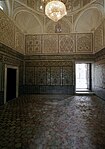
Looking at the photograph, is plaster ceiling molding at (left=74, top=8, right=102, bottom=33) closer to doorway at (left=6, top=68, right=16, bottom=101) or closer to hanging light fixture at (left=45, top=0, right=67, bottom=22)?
hanging light fixture at (left=45, top=0, right=67, bottom=22)

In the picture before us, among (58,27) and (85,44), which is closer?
(85,44)

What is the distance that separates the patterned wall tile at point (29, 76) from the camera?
30.8 feet

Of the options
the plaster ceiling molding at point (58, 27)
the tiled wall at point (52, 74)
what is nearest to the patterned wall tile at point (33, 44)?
the tiled wall at point (52, 74)

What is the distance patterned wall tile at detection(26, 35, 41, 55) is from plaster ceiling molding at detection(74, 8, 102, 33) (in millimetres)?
2799

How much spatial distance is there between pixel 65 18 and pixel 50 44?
2490 mm

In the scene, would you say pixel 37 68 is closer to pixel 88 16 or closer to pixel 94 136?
pixel 88 16

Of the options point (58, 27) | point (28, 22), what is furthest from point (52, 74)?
point (28, 22)

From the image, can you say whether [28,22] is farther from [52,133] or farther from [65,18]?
[52,133]

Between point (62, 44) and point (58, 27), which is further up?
point (58, 27)

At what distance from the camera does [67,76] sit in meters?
9.32

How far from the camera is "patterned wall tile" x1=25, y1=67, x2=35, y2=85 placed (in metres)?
9.39

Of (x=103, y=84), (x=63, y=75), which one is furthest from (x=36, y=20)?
(x=103, y=84)

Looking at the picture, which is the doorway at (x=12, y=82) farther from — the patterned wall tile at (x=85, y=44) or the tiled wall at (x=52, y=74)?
the patterned wall tile at (x=85, y=44)

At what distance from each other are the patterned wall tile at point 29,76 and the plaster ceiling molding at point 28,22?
2.58 m
